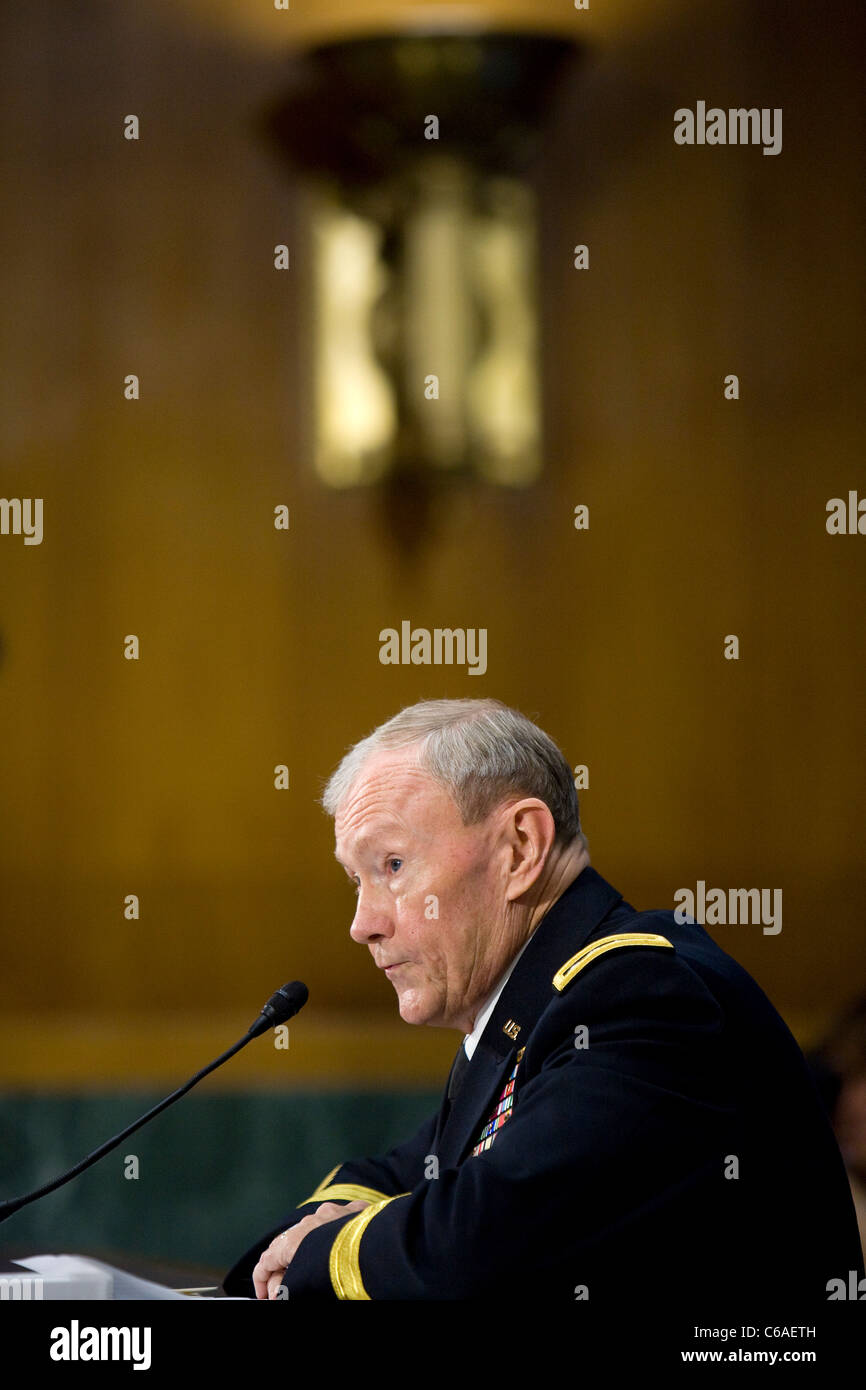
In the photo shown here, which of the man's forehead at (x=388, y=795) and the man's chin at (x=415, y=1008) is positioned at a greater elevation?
the man's forehead at (x=388, y=795)

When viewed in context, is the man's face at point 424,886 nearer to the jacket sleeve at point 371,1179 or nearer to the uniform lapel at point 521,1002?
the uniform lapel at point 521,1002

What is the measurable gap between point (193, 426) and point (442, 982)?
272cm

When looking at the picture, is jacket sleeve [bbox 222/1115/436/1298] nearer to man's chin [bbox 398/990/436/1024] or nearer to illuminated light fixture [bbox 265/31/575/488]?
man's chin [bbox 398/990/436/1024]

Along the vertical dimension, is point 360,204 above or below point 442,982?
above

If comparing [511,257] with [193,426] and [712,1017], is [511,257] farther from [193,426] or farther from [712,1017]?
[712,1017]

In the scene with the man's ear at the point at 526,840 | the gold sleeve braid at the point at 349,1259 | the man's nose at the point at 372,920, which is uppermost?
the man's ear at the point at 526,840

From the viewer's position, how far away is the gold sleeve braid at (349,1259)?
170cm

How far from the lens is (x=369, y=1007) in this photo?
4.32 metres

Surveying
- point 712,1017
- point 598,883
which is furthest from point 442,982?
point 712,1017

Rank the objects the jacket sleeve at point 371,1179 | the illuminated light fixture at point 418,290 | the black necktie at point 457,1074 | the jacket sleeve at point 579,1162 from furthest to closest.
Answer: the illuminated light fixture at point 418,290 < the jacket sleeve at point 371,1179 < the black necktie at point 457,1074 < the jacket sleeve at point 579,1162

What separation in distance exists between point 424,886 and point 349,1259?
0.44 metres

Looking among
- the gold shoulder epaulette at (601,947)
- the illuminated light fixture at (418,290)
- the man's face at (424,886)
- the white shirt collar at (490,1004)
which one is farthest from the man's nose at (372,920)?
the illuminated light fixture at (418,290)

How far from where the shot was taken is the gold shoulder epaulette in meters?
1.77
